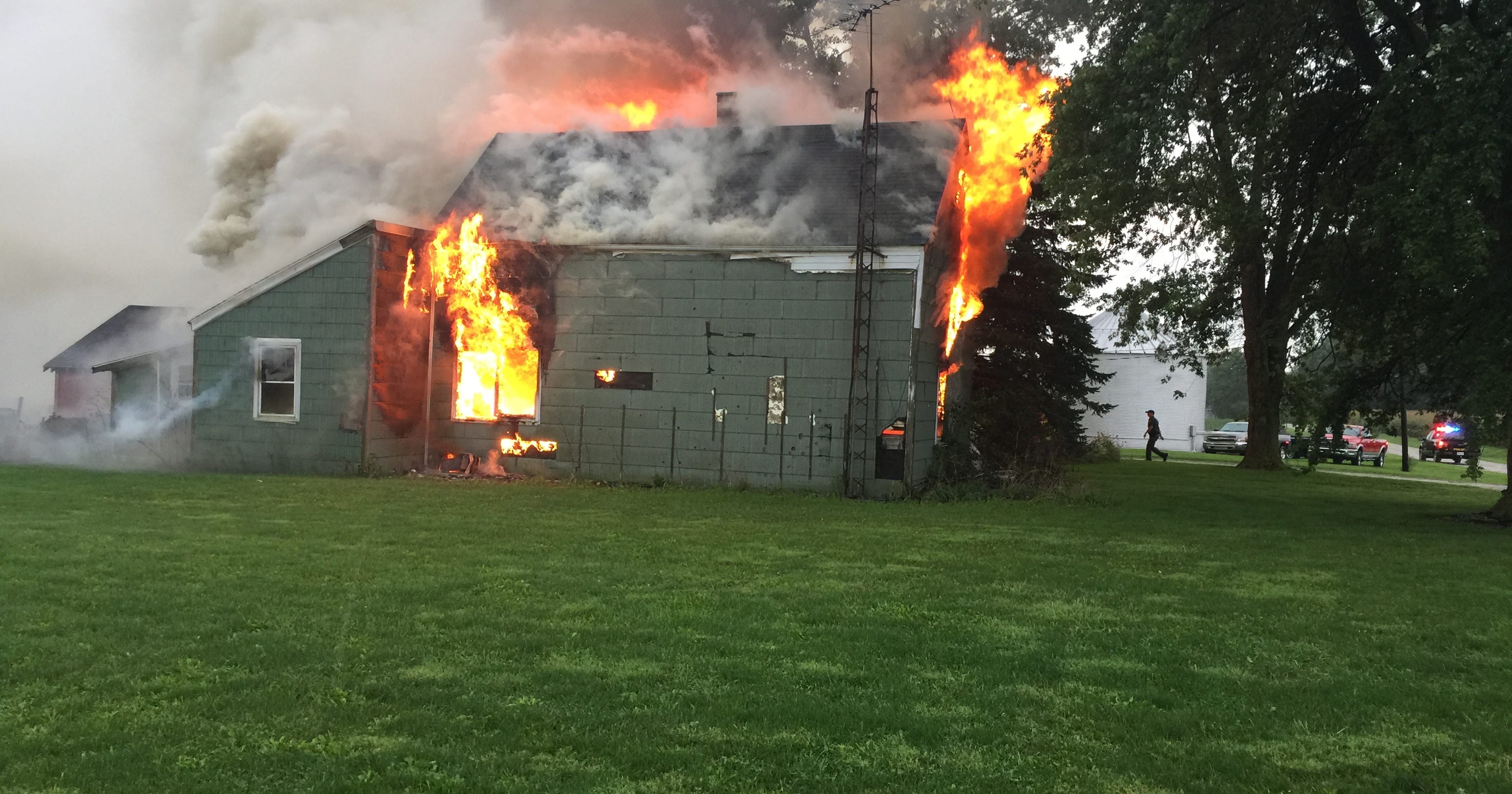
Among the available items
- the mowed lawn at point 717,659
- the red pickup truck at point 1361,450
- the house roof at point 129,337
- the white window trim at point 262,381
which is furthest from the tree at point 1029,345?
the house roof at point 129,337

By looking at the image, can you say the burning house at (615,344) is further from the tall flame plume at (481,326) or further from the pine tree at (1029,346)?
the pine tree at (1029,346)

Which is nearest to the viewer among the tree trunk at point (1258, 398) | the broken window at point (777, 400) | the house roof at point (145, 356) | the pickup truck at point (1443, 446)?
the broken window at point (777, 400)

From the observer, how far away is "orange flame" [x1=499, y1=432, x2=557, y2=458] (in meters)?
19.0

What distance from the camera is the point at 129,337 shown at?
2950 centimetres

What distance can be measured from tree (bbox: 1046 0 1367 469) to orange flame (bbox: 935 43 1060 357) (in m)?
1.61

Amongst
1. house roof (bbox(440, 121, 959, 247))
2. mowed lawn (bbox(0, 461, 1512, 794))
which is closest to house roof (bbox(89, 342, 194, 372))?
house roof (bbox(440, 121, 959, 247))

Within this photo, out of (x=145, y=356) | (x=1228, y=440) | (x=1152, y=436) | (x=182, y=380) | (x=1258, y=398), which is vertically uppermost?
(x=1258, y=398)

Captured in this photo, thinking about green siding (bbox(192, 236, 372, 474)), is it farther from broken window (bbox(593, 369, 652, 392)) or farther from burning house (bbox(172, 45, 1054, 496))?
broken window (bbox(593, 369, 652, 392))

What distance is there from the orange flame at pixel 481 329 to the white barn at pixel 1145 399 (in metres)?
33.4

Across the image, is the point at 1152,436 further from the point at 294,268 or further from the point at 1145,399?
the point at 294,268

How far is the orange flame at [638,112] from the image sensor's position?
867 inches

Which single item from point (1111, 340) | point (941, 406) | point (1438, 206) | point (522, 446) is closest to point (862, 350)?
point (941, 406)

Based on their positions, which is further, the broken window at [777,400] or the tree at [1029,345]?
the tree at [1029,345]

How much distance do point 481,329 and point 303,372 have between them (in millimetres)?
3089
